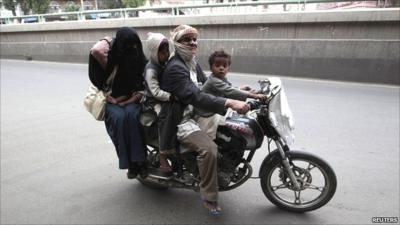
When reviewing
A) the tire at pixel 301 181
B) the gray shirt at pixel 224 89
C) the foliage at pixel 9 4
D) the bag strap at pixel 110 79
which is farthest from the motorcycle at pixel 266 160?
the foliage at pixel 9 4

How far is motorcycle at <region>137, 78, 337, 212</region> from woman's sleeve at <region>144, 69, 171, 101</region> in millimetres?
510

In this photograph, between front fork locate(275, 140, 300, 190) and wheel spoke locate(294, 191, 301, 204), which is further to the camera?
wheel spoke locate(294, 191, 301, 204)

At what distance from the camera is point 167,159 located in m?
3.06

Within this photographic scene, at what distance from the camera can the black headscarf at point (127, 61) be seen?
110 inches

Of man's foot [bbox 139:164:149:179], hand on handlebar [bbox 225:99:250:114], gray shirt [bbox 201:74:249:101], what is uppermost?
gray shirt [bbox 201:74:249:101]

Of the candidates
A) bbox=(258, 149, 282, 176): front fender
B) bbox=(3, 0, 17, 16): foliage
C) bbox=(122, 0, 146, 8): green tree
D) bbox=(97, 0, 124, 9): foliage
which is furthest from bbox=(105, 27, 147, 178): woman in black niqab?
bbox=(97, 0, 124, 9): foliage

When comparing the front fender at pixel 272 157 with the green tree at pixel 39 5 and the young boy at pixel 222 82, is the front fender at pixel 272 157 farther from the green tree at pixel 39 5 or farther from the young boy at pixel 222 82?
the green tree at pixel 39 5

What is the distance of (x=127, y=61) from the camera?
9.38 feet

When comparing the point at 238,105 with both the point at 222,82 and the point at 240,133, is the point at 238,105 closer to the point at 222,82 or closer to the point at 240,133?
the point at 222,82

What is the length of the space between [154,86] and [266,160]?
1250 millimetres

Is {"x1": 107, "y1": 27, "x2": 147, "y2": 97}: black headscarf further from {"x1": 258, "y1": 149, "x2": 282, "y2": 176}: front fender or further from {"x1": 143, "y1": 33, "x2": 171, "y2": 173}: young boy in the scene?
{"x1": 258, "y1": 149, "x2": 282, "y2": 176}: front fender

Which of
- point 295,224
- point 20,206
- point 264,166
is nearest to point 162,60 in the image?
point 264,166

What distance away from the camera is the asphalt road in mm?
2977

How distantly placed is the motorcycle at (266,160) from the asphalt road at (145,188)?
20 cm
